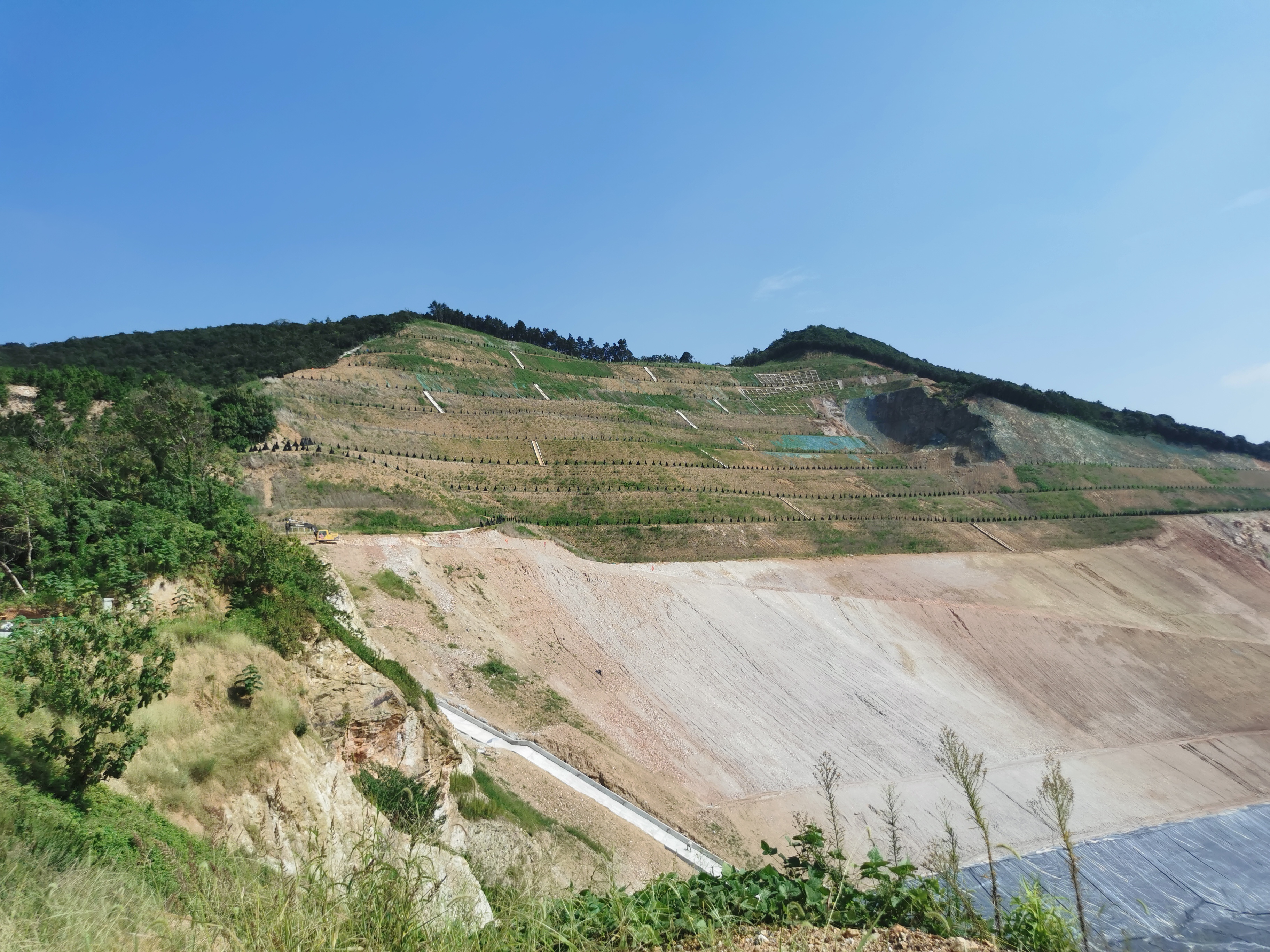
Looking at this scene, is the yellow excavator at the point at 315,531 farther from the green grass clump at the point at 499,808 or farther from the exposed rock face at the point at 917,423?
the exposed rock face at the point at 917,423

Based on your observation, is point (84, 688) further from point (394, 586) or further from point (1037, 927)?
point (394, 586)

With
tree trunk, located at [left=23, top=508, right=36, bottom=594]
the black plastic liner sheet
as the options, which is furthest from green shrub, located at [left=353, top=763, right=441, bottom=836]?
the black plastic liner sheet

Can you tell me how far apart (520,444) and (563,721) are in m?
38.6

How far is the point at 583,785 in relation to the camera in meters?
19.4

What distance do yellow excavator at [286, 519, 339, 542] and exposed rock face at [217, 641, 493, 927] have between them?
17.3 m

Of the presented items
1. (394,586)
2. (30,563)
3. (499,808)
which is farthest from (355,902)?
(394,586)

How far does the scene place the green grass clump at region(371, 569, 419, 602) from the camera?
2700cm

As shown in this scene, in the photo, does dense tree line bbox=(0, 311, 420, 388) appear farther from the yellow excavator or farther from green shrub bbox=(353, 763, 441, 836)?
green shrub bbox=(353, 763, 441, 836)

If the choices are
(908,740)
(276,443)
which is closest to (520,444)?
(276,443)

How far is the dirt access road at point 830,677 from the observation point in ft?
76.3

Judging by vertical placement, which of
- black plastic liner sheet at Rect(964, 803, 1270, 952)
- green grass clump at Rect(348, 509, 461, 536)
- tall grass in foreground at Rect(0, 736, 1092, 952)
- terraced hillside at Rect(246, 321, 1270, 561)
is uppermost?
terraced hillside at Rect(246, 321, 1270, 561)

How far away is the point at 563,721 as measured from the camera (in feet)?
75.4

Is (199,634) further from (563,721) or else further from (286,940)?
(563,721)

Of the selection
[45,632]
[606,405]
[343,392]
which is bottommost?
[45,632]
